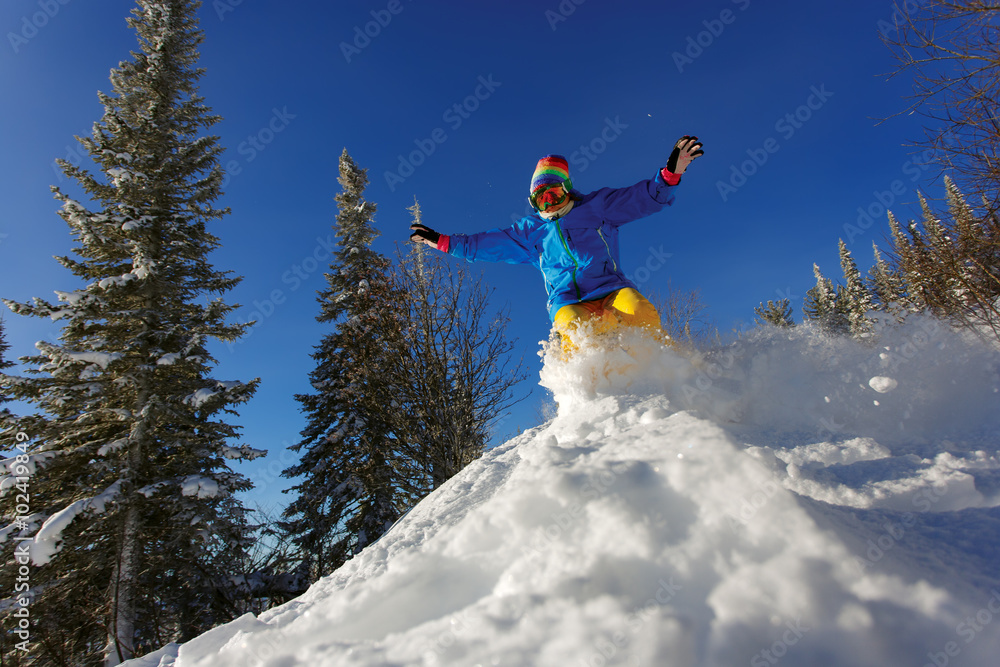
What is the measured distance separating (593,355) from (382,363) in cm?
670

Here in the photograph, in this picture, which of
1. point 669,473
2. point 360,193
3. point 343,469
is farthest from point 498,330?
point 360,193

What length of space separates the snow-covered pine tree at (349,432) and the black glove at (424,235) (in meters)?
4.23

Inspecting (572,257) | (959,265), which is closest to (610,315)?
(572,257)

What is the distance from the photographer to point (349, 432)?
11297mm

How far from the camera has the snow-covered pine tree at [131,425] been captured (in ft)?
22.5

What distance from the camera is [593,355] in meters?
3.24

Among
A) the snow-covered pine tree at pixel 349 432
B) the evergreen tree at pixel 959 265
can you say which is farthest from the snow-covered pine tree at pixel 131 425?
the evergreen tree at pixel 959 265

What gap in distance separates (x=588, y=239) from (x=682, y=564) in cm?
336

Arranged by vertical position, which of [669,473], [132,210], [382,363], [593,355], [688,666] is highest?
[132,210]

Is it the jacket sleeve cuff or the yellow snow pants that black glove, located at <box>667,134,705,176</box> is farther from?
the yellow snow pants

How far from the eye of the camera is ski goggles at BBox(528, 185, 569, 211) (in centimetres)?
430

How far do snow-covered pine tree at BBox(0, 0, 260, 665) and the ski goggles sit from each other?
740 cm

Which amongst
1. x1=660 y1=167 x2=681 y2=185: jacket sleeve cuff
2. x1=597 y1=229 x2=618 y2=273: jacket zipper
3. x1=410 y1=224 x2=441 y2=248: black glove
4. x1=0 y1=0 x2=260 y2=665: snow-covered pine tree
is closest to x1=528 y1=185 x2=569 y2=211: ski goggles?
x1=597 y1=229 x2=618 y2=273: jacket zipper

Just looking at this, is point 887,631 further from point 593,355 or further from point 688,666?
point 593,355
